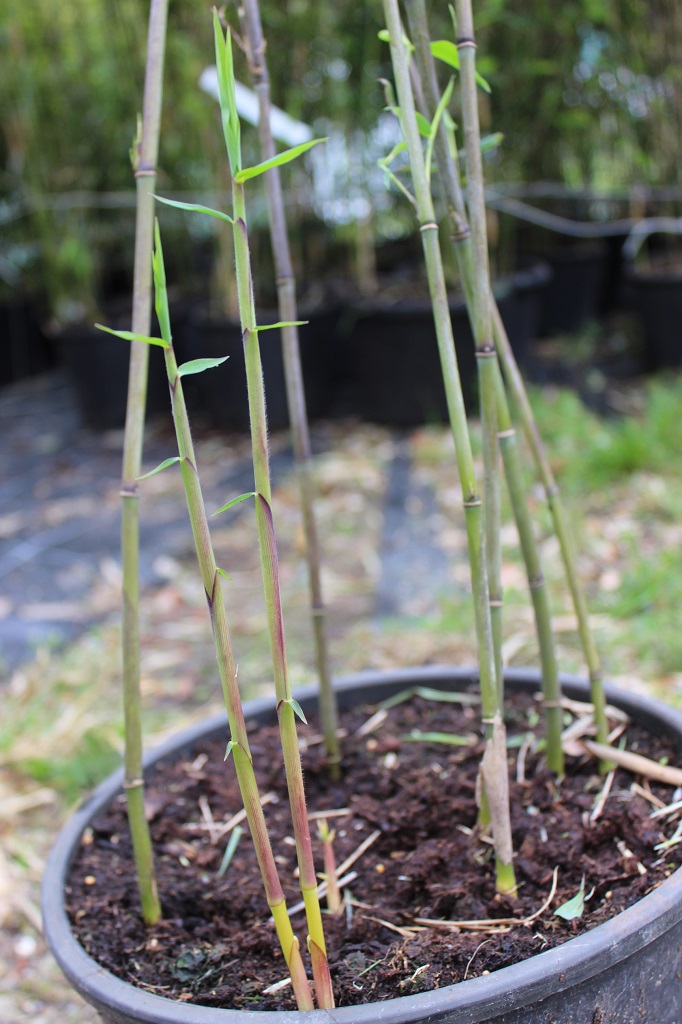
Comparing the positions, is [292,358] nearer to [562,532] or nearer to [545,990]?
[562,532]

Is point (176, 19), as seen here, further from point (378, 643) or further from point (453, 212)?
point (453, 212)

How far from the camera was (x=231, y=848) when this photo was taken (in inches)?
34.9

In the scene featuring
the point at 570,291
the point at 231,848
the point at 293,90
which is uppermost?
the point at 293,90

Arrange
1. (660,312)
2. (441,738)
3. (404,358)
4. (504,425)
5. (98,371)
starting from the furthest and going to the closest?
(98,371) → (660,312) → (404,358) → (441,738) → (504,425)

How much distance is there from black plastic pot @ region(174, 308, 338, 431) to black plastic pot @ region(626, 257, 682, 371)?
3.42 feet

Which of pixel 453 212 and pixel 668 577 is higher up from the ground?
pixel 453 212

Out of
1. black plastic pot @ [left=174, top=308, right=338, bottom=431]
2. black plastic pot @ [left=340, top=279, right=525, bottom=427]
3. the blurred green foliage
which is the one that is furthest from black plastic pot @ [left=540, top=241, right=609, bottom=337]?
black plastic pot @ [left=174, top=308, right=338, bottom=431]

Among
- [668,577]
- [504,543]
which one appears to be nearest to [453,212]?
[668,577]

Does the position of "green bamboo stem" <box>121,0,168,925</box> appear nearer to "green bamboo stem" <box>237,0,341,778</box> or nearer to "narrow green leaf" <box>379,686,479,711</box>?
"green bamboo stem" <box>237,0,341,778</box>

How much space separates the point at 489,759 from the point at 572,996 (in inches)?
6.9

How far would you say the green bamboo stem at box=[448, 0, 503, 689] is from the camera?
0.65 m

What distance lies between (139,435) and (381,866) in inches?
17.5

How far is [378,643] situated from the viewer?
5.61ft

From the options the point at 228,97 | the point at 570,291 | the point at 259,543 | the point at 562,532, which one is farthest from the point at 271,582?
the point at 570,291
